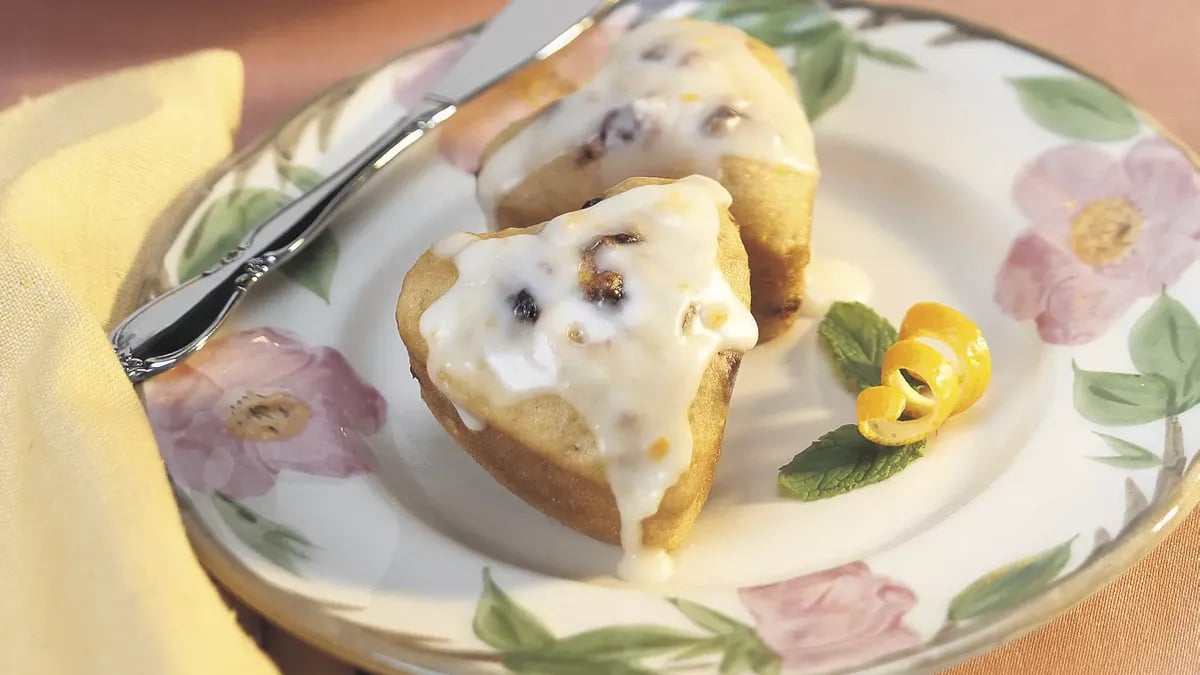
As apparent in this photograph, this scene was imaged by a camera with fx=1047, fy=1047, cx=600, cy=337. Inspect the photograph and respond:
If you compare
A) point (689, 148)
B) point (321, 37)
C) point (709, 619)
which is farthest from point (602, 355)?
point (321, 37)

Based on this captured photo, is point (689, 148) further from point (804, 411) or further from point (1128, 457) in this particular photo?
point (1128, 457)

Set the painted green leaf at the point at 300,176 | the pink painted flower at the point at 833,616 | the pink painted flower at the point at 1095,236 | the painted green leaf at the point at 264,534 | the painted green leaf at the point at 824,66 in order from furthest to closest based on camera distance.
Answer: the painted green leaf at the point at 824,66, the painted green leaf at the point at 300,176, the pink painted flower at the point at 1095,236, the painted green leaf at the point at 264,534, the pink painted flower at the point at 833,616

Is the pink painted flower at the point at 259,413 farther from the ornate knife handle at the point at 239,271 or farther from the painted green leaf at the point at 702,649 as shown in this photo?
the painted green leaf at the point at 702,649

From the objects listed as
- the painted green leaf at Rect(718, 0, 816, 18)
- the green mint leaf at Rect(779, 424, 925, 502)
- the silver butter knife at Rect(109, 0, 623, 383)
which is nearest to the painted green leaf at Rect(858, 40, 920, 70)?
the painted green leaf at Rect(718, 0, 816, 18)

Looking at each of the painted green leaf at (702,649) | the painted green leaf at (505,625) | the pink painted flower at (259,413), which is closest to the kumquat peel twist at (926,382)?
the painted green leaf at (702,649)

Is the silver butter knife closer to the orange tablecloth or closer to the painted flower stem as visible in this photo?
the orange tablecloth

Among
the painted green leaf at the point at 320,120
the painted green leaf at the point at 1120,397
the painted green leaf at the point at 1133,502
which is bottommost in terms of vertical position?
the painted green leaf at the point at 1120,397
